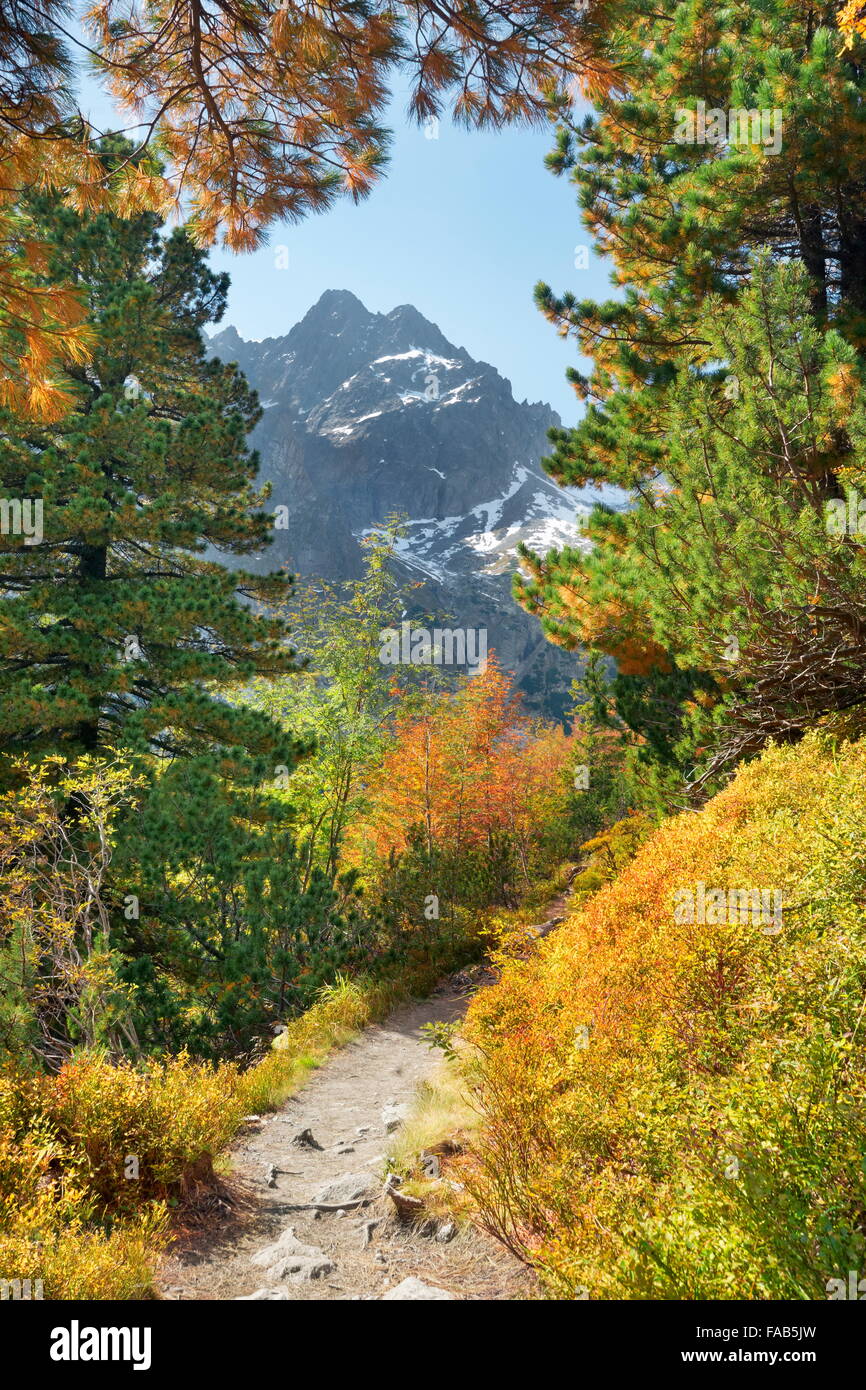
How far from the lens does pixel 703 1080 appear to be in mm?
2527

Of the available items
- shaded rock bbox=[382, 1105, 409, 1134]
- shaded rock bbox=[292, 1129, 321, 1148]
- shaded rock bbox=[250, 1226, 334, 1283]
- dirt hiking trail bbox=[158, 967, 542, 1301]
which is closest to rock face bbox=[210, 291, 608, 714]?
shaded rock bbox=[382, 1105, 409, 1134]

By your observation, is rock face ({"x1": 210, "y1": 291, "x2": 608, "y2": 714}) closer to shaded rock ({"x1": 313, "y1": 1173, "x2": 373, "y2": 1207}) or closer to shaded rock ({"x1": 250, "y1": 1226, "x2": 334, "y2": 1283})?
shaded rock ({"x1": 313, "y1": 1173, "x2": 373, "y2": 1207})

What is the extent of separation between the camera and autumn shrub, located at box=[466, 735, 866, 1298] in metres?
1.87

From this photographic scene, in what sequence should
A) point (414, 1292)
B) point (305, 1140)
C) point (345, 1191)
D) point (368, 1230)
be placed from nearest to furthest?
point (414, 1292), point (368, 1230), point (345, 1191), point (305, 1140)

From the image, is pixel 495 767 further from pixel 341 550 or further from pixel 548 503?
pixel 548 503

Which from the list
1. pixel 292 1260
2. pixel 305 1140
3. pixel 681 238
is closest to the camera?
pixel 292 1260

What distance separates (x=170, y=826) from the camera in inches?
333

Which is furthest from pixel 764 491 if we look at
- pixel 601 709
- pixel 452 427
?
pixel 452 427

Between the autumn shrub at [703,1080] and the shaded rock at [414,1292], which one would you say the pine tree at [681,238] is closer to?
the autumn shrub at [703,1080]

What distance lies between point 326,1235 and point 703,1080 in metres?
2.37

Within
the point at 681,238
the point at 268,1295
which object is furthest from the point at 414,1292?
the point at 681,238

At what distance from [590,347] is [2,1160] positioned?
9481 millimetres

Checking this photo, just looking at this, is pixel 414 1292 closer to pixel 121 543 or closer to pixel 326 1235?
→ pixel 326 1235

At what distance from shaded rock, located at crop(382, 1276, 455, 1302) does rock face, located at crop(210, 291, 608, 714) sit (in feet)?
345
